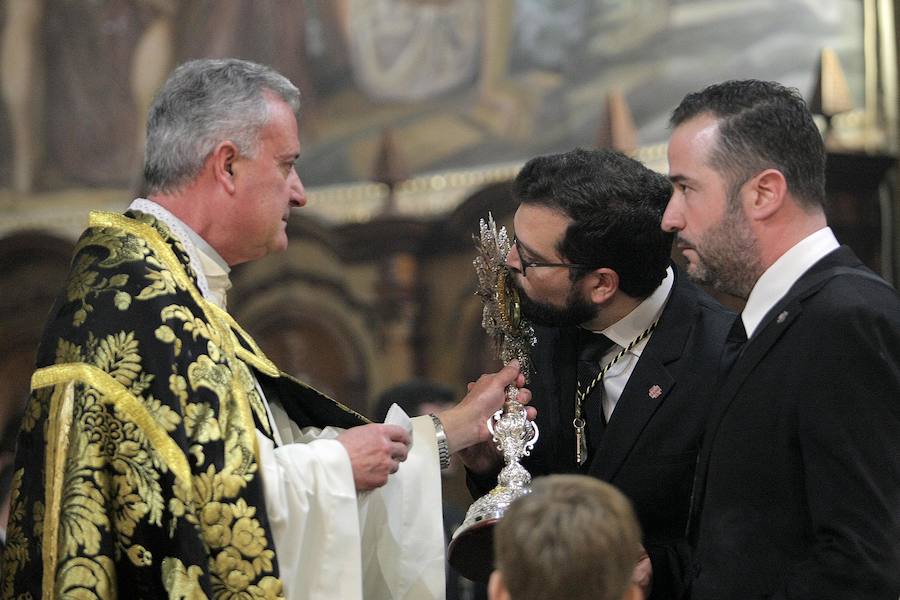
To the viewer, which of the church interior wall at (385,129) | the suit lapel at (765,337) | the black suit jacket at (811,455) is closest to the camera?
the black suit jacket at (811,455)

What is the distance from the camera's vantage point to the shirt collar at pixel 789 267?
8.72 ft

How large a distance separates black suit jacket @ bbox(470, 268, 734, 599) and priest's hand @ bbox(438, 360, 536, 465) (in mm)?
226

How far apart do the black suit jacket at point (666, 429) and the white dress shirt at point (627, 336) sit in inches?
1.3

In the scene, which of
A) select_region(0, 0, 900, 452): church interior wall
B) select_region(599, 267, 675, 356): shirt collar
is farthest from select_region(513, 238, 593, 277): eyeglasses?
select_region(0, 0, 900, 452): church interior wall

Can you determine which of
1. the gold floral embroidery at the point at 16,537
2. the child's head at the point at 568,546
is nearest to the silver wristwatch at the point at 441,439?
the gold floral embroidery at the point at 16,537

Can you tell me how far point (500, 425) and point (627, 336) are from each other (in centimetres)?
43

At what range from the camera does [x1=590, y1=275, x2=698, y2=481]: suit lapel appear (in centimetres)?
311

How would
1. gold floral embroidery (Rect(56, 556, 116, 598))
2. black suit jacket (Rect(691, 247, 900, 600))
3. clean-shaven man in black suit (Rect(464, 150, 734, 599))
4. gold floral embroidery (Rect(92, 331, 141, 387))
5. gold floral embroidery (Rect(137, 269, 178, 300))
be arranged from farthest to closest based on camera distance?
clean-shaven man in black suit (Rect(464, 150, 734, 599)), gold floral embroidery (Rect(137, 269, 178, 300)), gold floral embroidery (Rect(92, 331, 141, 387)), gold floral embroidery (Rect(56, 556, 116, 598)), black suit jacket (Rect(691, 247, 900, 600))

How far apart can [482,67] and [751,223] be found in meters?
6.32

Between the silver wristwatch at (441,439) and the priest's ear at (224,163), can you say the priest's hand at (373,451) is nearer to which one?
the silver wristwatch at (441,439)

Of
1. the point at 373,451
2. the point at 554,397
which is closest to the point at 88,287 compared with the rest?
the point at 373,451

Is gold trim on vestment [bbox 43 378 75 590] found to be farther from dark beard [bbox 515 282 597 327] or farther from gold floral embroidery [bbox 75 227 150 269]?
dark beard [bbox 515 282 597 327]

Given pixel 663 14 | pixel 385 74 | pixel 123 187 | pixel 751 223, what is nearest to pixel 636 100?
pixel 663 14

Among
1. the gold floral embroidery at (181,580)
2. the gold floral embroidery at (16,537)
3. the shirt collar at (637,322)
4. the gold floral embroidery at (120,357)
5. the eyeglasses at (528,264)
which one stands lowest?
the gold floral embroidery at (181,580)
